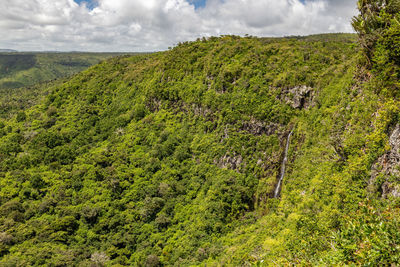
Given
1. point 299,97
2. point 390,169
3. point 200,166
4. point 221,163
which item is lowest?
point 200,166

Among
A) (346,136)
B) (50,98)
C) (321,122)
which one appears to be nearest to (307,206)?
(346,136)

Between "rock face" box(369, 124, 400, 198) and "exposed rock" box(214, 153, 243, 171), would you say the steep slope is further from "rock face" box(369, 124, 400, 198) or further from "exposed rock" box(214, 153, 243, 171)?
"rock face" box(369, 124, 400, 198)

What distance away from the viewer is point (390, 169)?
44.2 ft

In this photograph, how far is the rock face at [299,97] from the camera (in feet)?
120

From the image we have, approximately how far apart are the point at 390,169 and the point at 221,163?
30.3 metres

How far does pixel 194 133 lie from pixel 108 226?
25.5 m

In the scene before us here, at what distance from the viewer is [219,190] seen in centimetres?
3788

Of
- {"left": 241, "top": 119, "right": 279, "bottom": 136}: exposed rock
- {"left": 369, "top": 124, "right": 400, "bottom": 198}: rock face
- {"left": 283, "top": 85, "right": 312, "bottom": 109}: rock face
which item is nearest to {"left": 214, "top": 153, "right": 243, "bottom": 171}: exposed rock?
{"left": 241, "top": 119, "right": 279, "bottom": 136}: exposed rock

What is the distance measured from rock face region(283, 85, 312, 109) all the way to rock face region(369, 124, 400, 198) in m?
23.2

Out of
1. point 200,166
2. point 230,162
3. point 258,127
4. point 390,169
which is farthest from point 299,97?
point 390,169

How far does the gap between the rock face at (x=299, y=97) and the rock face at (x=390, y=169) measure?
23213mm

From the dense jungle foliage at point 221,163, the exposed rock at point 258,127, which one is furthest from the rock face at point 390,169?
the exposed rock at point 258,127

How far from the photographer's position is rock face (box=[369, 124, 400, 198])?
41.0 feet

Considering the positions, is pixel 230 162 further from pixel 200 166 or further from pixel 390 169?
pixel 390 169
